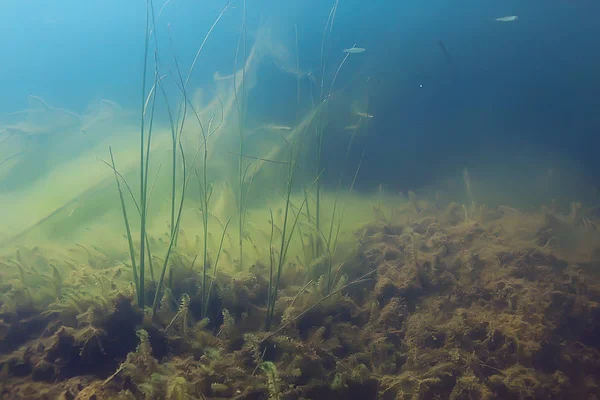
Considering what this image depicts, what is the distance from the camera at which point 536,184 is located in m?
6.80

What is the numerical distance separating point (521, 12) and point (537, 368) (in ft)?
28.3

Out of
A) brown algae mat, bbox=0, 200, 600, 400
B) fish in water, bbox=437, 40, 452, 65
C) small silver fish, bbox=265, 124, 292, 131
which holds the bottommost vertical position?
brown algae mat, bbox=0, 200, 600, 400

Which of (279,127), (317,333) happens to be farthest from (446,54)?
(317,333)

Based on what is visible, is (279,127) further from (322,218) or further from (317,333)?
(317,333)

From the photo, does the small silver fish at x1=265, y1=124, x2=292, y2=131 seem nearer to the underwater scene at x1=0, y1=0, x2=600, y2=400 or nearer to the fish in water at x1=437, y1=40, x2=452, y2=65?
the underwater scene at x1=0, y1=0, x2=600, y2=400

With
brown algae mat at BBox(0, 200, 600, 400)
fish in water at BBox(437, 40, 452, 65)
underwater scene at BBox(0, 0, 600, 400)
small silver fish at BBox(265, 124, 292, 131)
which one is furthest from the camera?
fish in water at BBox(437, 40, 452, 65)

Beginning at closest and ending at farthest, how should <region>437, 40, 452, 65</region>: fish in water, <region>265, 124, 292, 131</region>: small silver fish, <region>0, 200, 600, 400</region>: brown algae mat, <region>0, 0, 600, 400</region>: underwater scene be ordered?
<region>0, 200, 600, 400</region>: brown algae mat, <region>0, 0, 600, 400</region>: underwater scene, <region>265, 124, 292, 131</region>: small silver fish, <region>437, 40, 452, 65</region>: fish in water

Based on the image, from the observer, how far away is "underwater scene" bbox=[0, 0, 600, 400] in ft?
7.56

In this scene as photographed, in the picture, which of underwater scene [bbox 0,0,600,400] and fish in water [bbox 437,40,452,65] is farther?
fish in water [bbox 437,40,452,65]

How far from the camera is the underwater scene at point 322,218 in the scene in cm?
230

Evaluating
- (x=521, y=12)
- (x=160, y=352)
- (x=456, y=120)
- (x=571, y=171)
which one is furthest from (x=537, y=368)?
(x=521, y=12)

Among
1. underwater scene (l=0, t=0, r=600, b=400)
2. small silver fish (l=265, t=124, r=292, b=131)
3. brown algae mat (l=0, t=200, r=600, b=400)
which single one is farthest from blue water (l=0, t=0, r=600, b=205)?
brown algae mat (l=0, t=200, r=600, b=400)

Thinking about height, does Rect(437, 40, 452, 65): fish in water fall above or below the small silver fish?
above

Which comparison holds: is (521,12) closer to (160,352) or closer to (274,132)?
(274,132)
